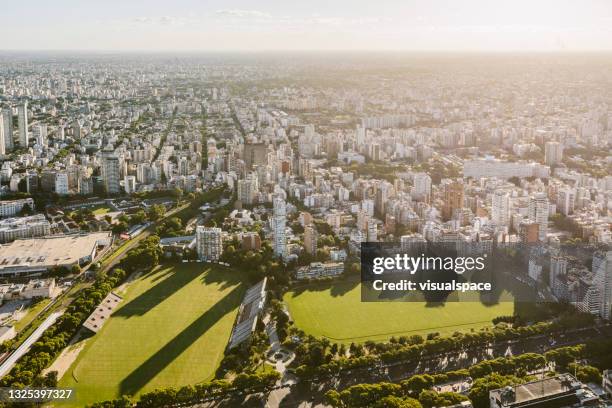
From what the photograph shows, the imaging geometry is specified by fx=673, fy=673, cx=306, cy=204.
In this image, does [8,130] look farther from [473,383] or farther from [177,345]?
[473,383]

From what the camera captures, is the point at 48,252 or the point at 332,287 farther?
the point at 48,252

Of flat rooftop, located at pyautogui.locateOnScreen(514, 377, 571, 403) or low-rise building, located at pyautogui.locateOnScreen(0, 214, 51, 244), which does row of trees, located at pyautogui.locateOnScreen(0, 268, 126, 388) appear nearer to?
low-rise building, located at pyautogui.locateOnScreen(0, 214, 51, 244)

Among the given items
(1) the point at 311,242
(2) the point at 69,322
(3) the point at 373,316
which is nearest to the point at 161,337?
(2) the point at 69,322

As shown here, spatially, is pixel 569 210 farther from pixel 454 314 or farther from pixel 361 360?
pixel 361 360

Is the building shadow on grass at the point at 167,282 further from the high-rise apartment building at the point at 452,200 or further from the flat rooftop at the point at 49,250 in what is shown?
the high-rise apartment building at the point at 452,200

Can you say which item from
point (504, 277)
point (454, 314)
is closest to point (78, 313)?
point (454, 314)

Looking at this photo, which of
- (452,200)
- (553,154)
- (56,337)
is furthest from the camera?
(553,154)

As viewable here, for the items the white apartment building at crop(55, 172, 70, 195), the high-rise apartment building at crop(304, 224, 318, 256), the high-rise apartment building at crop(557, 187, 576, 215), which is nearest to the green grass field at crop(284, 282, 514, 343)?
the high-rise apartment building at crop(304, 224, 318, 256)
